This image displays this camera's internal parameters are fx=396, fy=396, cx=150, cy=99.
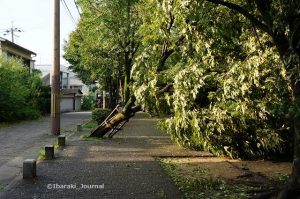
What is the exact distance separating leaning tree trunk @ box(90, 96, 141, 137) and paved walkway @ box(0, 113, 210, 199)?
59.8 inches

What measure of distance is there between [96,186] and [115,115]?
8442 millimetres

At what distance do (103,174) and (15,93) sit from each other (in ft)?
60.6

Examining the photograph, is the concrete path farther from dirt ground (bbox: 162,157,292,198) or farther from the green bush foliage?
the green bush foliage

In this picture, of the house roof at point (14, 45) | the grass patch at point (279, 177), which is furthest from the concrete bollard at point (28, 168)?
the house roof at point (14, 45)

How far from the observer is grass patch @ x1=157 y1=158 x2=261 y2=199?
24.4 ft

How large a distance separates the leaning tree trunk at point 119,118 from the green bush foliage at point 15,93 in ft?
35.4

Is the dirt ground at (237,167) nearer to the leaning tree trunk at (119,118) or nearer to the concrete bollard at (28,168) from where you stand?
the concrete bollard at (28,168)

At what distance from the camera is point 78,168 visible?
33.4ft

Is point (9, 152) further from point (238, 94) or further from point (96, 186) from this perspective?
point (238, 94)

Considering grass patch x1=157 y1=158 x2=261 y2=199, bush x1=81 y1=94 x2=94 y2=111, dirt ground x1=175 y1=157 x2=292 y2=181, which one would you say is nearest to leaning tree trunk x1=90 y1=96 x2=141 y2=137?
dirt ground x1=175 y1=157 x2=292 y2=181

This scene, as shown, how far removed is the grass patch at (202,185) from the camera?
744 centimetres

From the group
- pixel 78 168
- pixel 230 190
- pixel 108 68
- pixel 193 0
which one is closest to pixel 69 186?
pixel 78 168

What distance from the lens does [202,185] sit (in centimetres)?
823

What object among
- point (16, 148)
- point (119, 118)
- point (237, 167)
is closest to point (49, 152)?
point (16, 148)
